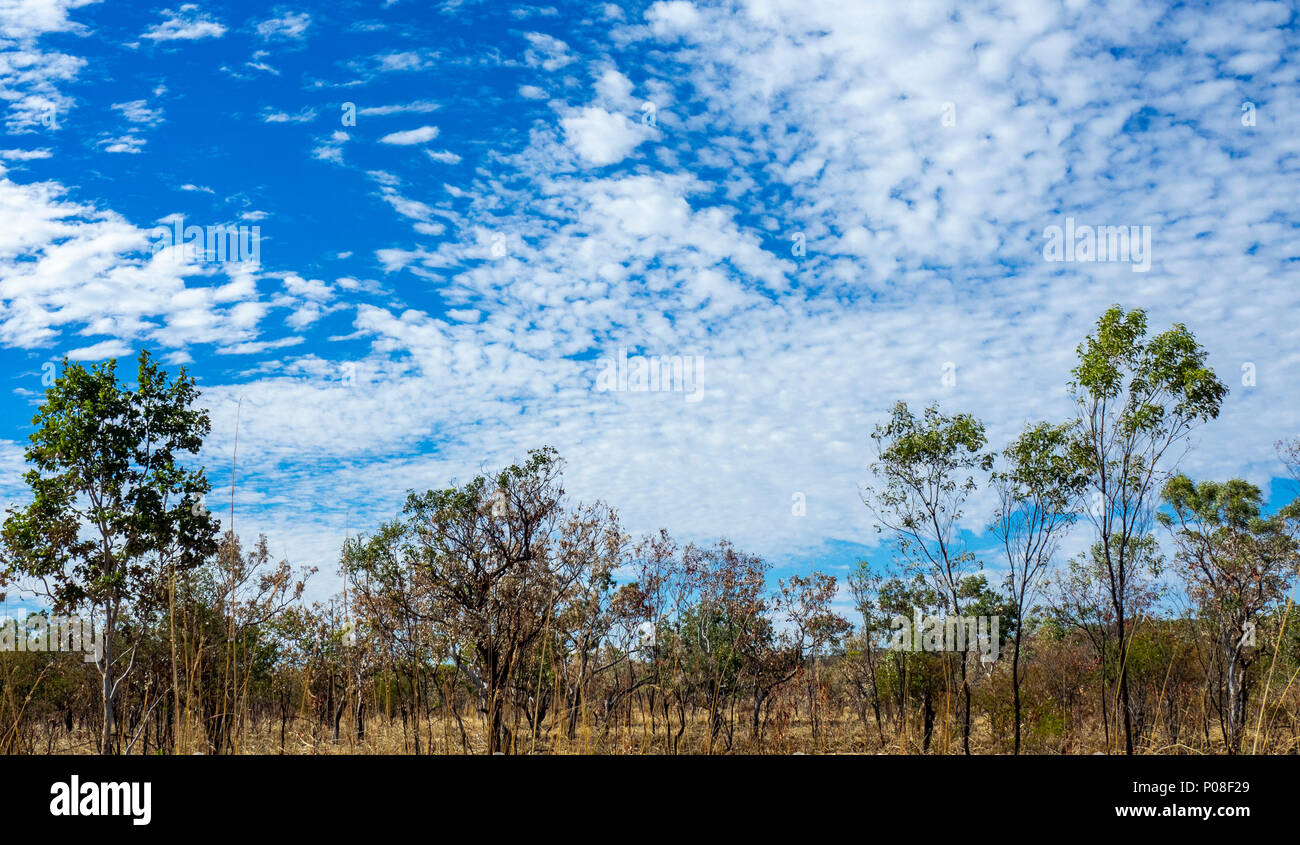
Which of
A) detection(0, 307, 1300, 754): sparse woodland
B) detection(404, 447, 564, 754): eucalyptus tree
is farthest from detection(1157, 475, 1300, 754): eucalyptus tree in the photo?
detection(404, 447, 564, 754): eucalyptus tree

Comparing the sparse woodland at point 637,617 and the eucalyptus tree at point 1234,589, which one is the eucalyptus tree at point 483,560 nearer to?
the sparse woodland at point 637,617

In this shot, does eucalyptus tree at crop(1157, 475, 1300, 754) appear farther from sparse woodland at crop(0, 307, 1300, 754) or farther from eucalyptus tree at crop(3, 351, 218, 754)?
eucalyptus tree at crop(3, 351, 218, 754)

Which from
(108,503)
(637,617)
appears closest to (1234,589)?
(637,617)

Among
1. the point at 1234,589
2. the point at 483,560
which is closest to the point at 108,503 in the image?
the point at 483,560

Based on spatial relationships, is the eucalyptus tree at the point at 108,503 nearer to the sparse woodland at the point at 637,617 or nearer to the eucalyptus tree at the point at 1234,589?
the sparse woodland at the point at 637,617

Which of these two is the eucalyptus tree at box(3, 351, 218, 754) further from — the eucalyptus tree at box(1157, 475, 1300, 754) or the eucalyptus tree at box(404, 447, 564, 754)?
the eucalyptus tree at box(1157, 475, 1300, 754)

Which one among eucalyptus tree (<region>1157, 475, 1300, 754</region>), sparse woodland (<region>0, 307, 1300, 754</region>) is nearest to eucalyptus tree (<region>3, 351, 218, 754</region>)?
sparse woodland (<region>0, 307, 1300, 754</region>)

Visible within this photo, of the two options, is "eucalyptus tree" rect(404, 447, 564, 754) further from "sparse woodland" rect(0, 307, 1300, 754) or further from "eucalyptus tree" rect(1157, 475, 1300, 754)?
"eucalyptus tree" rect(1157, 475, 1300, 754)

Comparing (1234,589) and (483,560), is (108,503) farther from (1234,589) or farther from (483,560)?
(1234,589)

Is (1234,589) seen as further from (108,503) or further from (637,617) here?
(108,503)

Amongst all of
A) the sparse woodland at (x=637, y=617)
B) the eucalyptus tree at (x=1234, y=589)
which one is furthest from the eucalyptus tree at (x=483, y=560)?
the eucalyptus tree at (x=1234, y=589)

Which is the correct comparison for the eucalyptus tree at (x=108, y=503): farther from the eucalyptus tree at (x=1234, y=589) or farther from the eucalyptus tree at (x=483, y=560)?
the eucalyptus tree at (x=1234, y=589)
